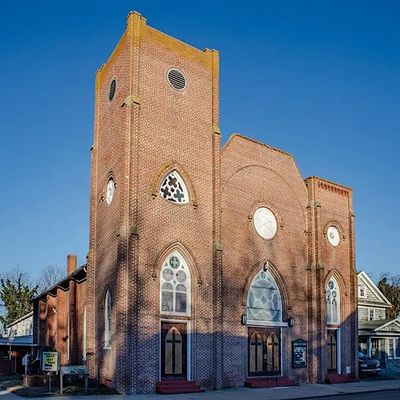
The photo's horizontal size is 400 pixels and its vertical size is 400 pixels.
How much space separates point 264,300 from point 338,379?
609cm

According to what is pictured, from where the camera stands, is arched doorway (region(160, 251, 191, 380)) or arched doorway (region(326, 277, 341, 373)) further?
arched doorway (region(326, 277, 341, 373))

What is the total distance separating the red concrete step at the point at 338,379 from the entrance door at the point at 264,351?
3.19 m

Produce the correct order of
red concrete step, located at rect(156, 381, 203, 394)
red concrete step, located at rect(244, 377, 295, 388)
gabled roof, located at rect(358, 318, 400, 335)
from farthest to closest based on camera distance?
gabled roof, located at rect(358, 318, 400, 335), red concrete step, located at rect(244, 377, 295, 388), red concrete step, located at rect(156, 381, 203, 394)

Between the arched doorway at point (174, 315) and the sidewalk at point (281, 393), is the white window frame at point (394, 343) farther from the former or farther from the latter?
the arched doorway at point (174, 315)

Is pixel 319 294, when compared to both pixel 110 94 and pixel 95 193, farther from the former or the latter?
pixel 110 94

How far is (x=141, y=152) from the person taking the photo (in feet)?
75.4

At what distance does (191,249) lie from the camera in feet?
78.1

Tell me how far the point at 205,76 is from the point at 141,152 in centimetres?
575

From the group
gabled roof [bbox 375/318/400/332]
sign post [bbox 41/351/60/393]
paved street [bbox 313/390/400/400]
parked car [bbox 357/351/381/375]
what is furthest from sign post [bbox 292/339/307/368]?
gabled roof [bbox 375/318/400/332]

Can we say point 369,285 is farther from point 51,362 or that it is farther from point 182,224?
point 51,362

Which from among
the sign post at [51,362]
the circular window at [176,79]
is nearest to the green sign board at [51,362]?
the sign post at [51,362]

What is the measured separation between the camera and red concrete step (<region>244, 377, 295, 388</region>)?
24.8m

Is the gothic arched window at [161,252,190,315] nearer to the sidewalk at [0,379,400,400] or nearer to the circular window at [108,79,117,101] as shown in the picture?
the sidewalk at [0,379,400,400]

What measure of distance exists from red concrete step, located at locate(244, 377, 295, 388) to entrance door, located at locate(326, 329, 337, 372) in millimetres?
3706
